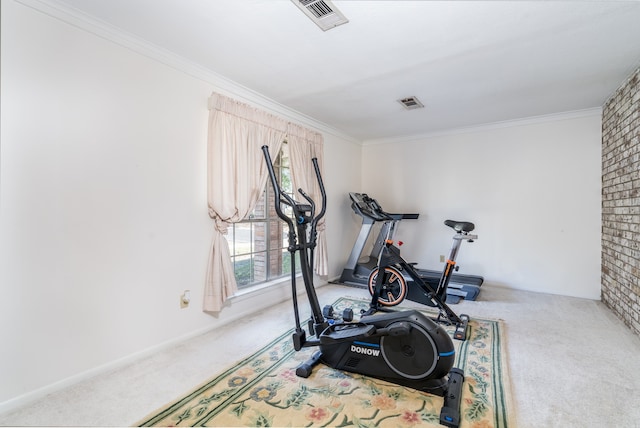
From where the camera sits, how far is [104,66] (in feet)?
7.17

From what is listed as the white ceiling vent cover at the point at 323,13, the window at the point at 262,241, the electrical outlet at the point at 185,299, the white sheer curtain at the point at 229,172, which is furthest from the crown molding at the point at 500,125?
the electrical outlet at the point at 185,299

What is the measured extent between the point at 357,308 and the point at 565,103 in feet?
12.0

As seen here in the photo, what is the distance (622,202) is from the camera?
3.22 metres

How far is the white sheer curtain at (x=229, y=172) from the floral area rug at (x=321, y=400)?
0.88 meters

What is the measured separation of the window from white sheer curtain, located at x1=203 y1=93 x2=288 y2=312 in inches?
13.7

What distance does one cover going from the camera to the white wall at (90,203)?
5.95 feet

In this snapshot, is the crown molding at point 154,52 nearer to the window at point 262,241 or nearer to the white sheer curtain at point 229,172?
the white sheer curtain at point 229,172

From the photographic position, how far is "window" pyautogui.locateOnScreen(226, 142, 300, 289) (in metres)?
3.51

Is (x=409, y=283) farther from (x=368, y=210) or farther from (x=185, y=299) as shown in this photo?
(x=185, y=299)

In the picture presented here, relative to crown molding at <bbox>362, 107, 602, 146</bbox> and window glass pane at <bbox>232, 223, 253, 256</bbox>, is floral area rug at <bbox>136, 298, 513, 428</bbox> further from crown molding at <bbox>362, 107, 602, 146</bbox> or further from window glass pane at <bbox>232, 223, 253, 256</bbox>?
crown molding at <bbox>362, 107, 602, 146</bbox>

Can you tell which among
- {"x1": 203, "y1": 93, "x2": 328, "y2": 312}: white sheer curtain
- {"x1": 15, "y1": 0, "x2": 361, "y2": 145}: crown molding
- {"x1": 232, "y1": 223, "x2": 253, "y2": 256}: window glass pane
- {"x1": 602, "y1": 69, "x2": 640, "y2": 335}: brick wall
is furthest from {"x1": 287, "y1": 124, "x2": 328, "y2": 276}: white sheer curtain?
{"x1": 602, "y1": 69, "x2": 640, "y2": 335}: brick wall

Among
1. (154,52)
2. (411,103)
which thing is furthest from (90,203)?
(411,103)

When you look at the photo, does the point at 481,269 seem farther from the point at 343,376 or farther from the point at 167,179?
the point at 167,179

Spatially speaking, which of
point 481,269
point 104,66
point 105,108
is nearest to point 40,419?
point 105,108
